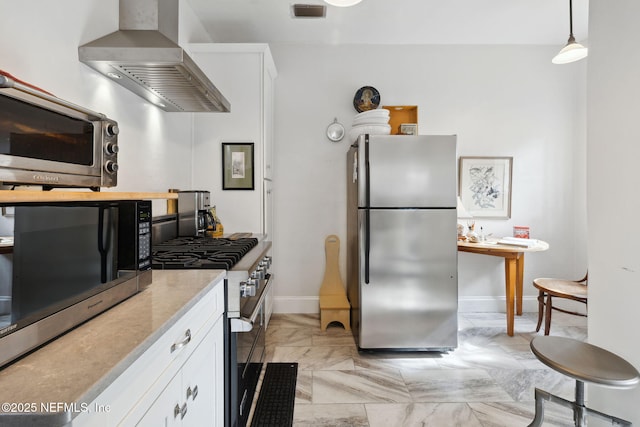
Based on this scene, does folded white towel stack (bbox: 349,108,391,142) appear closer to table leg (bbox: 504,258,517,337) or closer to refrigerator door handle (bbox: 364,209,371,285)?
refrigerator door handle (bbox: 364,209,371,285)

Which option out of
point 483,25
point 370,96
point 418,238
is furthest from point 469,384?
point 483,25

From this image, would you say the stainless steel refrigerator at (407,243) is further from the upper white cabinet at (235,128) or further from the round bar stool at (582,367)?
the round bar stool at (582,367)

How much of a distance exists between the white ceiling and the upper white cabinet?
0.37 metres

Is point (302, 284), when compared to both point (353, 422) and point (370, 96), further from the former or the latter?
point (370, 96)

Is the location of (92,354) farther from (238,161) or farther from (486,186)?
(486,186)

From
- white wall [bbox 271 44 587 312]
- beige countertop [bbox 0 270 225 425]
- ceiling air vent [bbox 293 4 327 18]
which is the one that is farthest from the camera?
white wall [bbox 271 44 587 312]

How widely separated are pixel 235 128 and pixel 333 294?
1.88 metres

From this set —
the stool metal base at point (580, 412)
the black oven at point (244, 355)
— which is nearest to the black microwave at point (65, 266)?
the black oven at point (244, 355)

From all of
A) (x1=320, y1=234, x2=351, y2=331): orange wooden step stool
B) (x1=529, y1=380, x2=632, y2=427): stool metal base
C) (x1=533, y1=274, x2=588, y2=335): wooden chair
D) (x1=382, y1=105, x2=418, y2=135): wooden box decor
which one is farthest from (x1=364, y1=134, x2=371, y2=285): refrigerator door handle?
(x1=533, y1=274, x2=588, y2=335): wooden chair

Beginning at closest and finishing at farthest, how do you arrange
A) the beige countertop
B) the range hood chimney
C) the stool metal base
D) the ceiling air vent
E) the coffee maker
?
the beige countertop < the stool metal base < the range hood chimney < the coffee maker < the ceiling air vent

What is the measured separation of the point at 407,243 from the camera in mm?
2637

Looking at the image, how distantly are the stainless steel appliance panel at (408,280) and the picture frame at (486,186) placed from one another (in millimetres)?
1111

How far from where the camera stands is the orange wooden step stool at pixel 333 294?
122 inches

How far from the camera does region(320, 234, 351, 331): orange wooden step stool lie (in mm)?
3094
